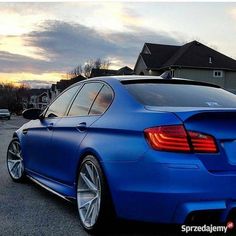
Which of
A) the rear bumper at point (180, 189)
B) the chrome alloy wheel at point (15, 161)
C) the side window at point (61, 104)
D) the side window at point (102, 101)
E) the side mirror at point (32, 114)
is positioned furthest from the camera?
the chrome alloy wheel at point (15, 161)

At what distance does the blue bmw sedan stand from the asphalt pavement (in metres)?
0.23

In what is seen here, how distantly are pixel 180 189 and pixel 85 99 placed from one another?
2.13m

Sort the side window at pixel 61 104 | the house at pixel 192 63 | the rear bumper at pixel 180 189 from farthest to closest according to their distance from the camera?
the house at pixel 192 63
the side window at pixel 61 104
the rear bumper at pixel 180 189

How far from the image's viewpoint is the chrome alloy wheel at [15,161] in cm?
723

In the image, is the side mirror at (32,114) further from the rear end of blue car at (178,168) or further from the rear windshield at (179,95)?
the rear end of blue car at (178,168)

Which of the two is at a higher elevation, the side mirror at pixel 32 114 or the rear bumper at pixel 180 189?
the side mirror at pixel 32 114

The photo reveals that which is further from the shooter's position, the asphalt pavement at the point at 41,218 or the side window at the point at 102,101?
the side window at the point at 102,101

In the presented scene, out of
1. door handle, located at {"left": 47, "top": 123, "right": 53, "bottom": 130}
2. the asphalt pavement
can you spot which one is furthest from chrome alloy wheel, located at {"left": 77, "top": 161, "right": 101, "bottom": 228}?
door handle, located at {"left": 47, "top": 123, "right": 53, "bottom": 130}

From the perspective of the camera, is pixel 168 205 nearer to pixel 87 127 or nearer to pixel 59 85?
pixel 87 127

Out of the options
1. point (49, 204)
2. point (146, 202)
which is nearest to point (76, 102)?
point (49, 204)

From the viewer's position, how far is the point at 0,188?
6.76m

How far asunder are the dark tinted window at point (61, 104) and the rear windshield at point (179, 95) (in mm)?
1275

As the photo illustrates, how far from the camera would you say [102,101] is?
5.02 metres

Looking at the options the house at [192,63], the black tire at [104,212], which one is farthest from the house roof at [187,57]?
the black tire at [104,212]
